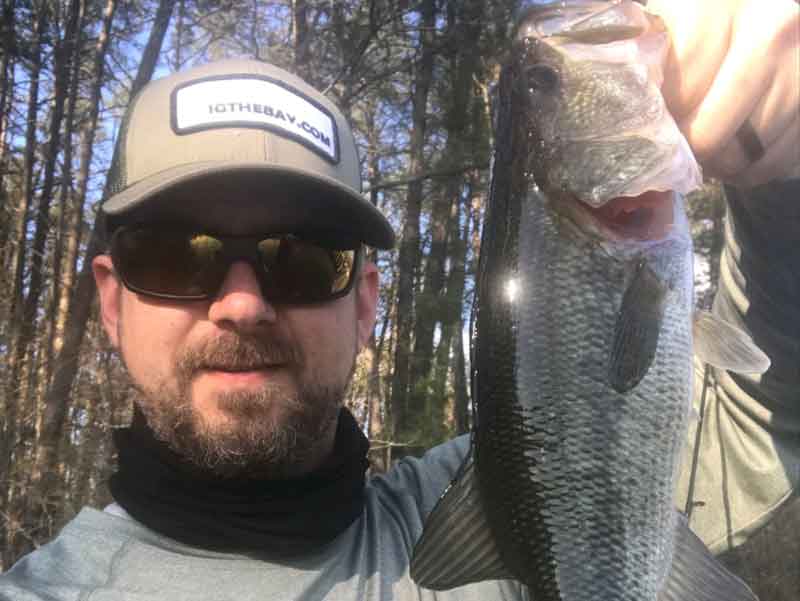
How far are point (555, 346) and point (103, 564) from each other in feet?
4.20

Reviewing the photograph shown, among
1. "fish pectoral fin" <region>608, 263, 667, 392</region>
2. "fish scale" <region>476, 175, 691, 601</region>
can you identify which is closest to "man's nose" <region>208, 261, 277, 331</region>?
"fish scale" <region>476, 175, 691, 601</region>

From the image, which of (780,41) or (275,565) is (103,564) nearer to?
(275,565)

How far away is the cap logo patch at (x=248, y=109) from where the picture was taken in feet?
7.22

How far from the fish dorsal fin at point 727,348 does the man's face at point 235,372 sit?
1.02 metres

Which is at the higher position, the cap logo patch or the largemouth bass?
the cap logo patch

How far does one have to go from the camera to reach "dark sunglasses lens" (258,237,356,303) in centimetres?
203

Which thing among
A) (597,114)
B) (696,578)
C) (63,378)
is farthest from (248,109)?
(63,378)

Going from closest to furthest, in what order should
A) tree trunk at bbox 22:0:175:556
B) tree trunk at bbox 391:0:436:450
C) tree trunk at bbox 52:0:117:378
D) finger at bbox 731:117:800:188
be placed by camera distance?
finger at bbox 731:117:800:188
tree trunk at bbox 22:0:175:556
tree trunk at bbox 52:0:117:378
tree trunk at bbox 391:0:436:450

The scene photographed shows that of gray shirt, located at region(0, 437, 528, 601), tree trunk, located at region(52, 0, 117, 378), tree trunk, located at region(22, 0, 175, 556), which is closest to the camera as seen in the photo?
gray shirt, located at region(0, 437, 528, 601)

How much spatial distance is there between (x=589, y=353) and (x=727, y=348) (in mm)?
286

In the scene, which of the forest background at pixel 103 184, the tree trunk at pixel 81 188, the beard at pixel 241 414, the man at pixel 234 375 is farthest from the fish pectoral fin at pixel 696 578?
the tree trunk at pixel 81 188

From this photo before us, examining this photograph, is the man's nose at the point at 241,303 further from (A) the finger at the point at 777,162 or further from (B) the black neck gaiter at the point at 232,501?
(A) the finger at the point at 777,162

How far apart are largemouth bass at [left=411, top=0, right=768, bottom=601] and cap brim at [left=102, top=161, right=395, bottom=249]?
0.72m

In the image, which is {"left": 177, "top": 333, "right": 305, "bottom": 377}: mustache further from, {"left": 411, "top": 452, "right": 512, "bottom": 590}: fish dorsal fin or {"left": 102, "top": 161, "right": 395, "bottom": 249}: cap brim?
{"left": 411, "top": 452, "right": 512, "bottom": 590}: fish dorsal fin
